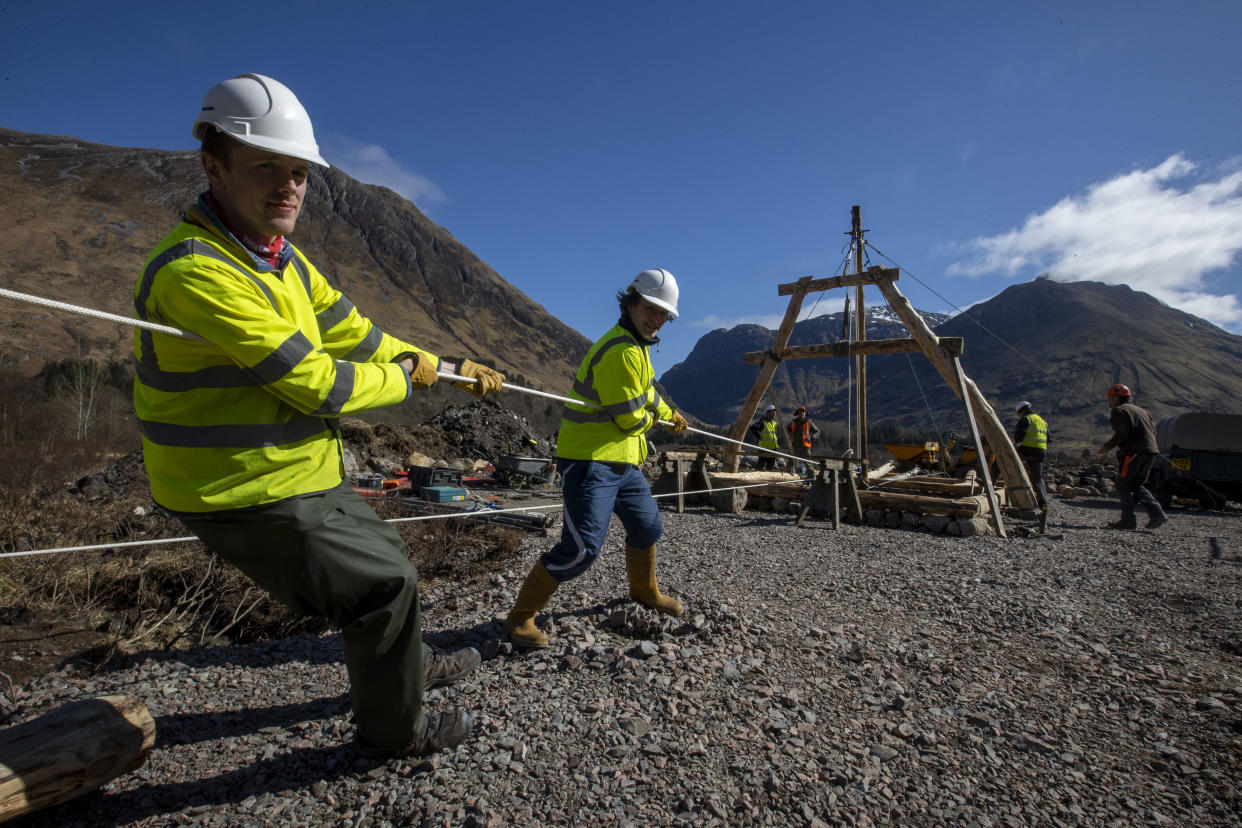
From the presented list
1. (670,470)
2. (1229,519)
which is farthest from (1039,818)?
(1229,519)

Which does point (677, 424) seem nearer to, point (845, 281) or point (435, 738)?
point (435, 738)

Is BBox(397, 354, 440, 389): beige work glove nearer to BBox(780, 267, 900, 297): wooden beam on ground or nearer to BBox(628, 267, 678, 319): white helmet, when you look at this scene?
BBox(628, 267, 678, 319): white helmet

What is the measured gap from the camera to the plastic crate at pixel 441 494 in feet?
27.0

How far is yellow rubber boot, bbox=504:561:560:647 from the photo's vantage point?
342cm

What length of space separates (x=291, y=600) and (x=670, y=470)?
7.77 meters

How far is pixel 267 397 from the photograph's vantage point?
1899 mm

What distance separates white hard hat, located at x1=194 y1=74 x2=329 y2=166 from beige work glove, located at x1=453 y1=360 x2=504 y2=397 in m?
1.14

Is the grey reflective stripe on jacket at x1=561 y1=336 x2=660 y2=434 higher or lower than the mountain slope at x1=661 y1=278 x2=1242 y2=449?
lower

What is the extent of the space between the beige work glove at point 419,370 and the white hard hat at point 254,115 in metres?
0.77

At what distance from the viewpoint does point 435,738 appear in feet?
7.68

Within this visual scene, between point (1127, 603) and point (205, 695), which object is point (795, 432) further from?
point (205, 695)

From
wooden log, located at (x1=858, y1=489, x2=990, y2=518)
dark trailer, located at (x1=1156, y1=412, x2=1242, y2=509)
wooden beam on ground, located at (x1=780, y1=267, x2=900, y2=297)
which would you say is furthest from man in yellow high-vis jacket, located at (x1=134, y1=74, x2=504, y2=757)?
dark trailer, located at (x1=1156, y1=412, x2=1242, y2=509)

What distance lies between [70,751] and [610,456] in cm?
241

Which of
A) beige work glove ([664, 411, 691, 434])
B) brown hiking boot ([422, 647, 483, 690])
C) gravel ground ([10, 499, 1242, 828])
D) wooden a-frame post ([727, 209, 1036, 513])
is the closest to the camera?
gravel ground ([10, 499, 1242, 828])
